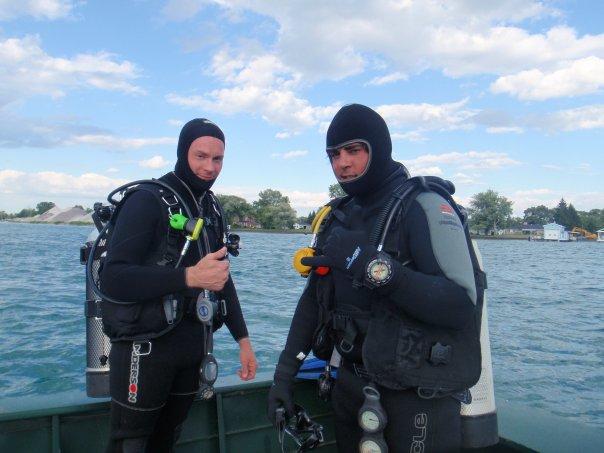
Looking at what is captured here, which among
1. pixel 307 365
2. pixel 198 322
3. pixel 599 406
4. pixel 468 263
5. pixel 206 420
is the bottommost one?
pixel 599 406

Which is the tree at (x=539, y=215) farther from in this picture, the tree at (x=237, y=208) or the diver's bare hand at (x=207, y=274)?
the diver's bare hand at (x=207, y=274)

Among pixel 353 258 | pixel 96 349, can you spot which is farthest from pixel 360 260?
pixel 96 349

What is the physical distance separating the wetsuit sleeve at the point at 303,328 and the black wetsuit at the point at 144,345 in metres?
0.41

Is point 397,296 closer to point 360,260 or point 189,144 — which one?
point 360,260

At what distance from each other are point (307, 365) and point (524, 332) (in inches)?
454

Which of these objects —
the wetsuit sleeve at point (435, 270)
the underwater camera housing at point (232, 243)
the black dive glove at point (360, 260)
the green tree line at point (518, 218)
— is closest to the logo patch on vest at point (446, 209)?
the wetsuit sleeve at point (435, 270)

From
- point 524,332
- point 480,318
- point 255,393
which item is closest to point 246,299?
point 524,332

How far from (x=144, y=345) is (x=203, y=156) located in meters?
0.90

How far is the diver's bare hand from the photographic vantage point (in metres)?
2.17

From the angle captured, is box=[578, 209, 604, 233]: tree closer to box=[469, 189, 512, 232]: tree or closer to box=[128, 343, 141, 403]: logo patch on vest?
box=[469, 189, 512, 232]: tree

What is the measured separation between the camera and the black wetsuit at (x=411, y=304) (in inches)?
71.1

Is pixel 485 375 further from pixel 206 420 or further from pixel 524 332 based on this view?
pixel 524 332

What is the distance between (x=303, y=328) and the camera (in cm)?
244

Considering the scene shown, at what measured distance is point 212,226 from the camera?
268 centimetres
